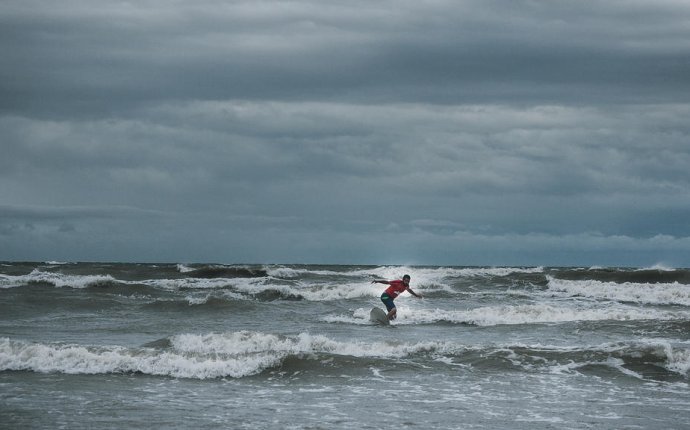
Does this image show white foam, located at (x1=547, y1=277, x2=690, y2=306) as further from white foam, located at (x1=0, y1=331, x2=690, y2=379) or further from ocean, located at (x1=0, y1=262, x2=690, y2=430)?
white foam, located at (x1=0, y1=331, x2=690, y2=379)

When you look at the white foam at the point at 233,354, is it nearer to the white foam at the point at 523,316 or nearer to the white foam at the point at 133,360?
the white foam at the point at 133,360

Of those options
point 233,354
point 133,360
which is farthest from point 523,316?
point 133,360

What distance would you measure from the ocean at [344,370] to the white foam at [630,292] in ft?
32.6

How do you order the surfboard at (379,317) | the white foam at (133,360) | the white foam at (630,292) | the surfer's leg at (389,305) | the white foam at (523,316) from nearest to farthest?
the white foam at (133,360) → the surfboard at (379,317) → the surfer's leg at (389,305) → the white foam at (523,316) → the white foam at (630,292)

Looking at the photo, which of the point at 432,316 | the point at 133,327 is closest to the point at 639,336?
the point at 432,316

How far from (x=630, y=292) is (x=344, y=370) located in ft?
91.9

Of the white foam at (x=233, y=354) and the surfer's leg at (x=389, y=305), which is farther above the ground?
the surfer's leg at (x=389, y=305)

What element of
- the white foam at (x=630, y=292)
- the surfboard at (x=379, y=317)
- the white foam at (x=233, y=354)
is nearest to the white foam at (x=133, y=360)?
the white foam at (x=233, y=354)

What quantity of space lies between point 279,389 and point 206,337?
5485mm

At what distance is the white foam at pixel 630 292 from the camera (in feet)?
119

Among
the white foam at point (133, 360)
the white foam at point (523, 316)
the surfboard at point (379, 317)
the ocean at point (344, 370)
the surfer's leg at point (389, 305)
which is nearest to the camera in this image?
the ocean at point (344, 370)

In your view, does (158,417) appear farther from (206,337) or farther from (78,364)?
(206,337)

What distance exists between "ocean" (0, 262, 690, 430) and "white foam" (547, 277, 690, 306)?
391 inches

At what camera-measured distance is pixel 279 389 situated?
14.2m
